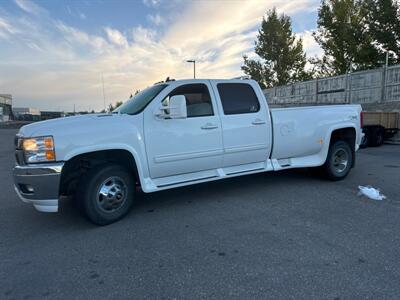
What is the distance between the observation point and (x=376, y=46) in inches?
1055

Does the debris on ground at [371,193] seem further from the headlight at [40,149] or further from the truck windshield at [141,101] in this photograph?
the headlight at [40,149]

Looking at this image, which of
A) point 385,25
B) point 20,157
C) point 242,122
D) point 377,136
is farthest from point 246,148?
point 385,25

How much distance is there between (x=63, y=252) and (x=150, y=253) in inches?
39.4

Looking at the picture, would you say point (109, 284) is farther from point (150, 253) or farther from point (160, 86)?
point (160, 86)

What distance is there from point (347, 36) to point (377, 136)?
17706 mm

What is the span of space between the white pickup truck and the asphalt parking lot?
47cm

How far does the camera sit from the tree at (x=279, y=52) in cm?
3716

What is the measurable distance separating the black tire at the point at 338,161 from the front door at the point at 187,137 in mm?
2575

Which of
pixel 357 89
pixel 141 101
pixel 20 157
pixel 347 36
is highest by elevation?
pixel 347 36

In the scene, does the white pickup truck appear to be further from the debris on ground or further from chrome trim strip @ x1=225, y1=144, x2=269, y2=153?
the debris on ground

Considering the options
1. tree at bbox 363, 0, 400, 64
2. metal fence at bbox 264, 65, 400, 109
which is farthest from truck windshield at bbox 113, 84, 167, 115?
tree at bbox 363, 0, 400, 64

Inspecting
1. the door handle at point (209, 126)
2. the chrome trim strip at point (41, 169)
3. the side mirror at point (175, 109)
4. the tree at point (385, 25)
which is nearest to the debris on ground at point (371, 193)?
the door handle at point (209, 126)

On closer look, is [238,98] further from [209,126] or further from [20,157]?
[20,157]

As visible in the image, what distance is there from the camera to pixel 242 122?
17.6 feet
